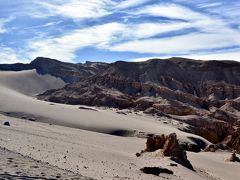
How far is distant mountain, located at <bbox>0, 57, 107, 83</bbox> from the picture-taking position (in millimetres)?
101188

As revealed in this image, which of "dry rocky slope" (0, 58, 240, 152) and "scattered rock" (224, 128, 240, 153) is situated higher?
"dry rocky slope" (0, 58, 240, 152)

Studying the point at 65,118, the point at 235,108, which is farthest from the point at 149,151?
the point at 235,108

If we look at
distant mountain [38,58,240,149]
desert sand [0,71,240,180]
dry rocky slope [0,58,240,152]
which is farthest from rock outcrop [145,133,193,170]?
distant mountain [38,58,240,149]

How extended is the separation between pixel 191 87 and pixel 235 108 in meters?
17.7

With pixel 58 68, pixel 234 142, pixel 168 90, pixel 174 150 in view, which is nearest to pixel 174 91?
pixel 168 90

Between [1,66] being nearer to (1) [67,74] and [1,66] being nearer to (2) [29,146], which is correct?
(1) [67,74]

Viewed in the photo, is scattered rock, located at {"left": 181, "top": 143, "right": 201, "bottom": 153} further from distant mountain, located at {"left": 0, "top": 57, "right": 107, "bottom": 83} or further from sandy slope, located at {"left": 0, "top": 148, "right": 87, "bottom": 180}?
distant mountain, located at {"left": 0, "top": 57, "right": 107, "bottom": 83}

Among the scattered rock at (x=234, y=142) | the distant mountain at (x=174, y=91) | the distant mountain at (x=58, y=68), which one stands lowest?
the scattered rock at (x=234, y=142)

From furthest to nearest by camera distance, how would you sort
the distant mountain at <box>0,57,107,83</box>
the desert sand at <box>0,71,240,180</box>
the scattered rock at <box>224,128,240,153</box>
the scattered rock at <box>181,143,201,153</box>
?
1. the distant mountain at <box>0,57,107,83</box>
2. the scattered rock at <box>224,128,240,153</box>
3. the scattered rock at <box>181,143,201,153</box>
4. the desert sand at <box>0,71,240,180</box>

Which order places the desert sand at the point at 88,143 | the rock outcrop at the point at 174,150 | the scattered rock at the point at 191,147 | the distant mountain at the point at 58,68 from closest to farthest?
the desert sand at the point at 88,143 → the rock outcrop at the point at 174,150 → the scattered rock at the point at 191,147 → the distant mountain at the point at 58,68

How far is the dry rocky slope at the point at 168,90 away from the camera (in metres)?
55.6

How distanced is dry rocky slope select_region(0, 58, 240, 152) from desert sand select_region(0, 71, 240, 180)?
6.51 meters

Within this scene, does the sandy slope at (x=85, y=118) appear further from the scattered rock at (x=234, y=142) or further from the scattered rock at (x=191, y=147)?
the scattered rock at (x=234, y=142)

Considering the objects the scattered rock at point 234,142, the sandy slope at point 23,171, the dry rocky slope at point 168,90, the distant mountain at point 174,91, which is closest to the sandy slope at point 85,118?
the scattered rock at point 234,142
